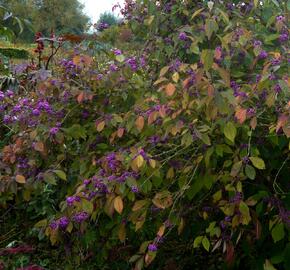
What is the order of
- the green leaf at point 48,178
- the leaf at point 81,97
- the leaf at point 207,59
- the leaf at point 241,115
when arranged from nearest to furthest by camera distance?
the leaf at point 241,115
the leaf at point 207,59
the green leaf at point 48,178
the leaf at point 81,97

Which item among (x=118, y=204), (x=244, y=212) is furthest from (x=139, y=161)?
(x=244, y=212)

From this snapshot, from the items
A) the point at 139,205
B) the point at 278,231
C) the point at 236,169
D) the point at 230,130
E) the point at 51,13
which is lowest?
the point at 278,231

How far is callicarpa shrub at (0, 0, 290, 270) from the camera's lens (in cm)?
183

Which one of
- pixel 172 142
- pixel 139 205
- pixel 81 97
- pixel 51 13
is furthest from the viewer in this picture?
pixel 51 13

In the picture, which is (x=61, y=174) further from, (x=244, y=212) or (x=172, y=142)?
(x=244, y=212)

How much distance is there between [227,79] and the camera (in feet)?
5.99

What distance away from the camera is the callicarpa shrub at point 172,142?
1835 mm

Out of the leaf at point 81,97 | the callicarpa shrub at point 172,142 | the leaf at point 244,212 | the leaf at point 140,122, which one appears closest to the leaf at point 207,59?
the callicarpa shrub at point 172,142

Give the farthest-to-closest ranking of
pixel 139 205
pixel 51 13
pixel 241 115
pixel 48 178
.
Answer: pixel 51 13
pixel 48 178
pixel 139 205
pixel 241 115

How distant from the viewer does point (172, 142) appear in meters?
2.08

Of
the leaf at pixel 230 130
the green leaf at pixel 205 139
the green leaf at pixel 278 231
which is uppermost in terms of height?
the leaf at pixel 230 130

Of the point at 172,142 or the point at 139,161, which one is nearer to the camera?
the point at 139,161

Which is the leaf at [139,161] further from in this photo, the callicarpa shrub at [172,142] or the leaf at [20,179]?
the leaf at [20,179]

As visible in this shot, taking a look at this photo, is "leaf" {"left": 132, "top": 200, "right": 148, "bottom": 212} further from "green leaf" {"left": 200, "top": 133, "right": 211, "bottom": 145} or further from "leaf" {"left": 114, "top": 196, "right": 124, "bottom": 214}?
"green leaf" {"left": 200, "top": 133, "right": 211, "bottom": 145}
